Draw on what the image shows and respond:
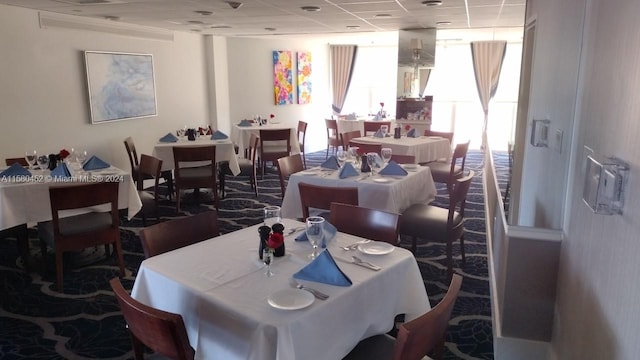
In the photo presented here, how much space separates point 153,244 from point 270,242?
2.46 feet

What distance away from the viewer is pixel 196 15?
5.94 meters

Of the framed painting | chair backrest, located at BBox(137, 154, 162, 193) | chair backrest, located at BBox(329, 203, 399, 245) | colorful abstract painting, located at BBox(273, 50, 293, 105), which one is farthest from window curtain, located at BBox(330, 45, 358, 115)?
chair backrest, located at BBox(329, 203, 399, 245)

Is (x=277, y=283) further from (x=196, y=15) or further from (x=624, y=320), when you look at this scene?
(x=196, y=15)

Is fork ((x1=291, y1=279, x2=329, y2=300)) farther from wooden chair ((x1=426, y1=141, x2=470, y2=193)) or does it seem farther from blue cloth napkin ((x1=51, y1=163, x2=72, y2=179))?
wooden chair ((x1=426, y1=141, x2=470, y2=193))

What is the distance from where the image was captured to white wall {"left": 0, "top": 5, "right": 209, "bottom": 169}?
5.18m

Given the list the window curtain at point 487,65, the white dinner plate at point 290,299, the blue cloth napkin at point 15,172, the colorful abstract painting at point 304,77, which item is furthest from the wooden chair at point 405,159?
the window curtain at point 487,65

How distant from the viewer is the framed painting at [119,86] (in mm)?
6215

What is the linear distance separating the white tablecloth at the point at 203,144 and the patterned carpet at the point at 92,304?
3.67 ft

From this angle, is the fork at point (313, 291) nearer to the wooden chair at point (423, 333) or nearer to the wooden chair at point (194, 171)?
the wooden chair at point (423, 333)

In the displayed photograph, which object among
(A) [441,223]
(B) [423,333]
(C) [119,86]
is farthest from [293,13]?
(B) [423,333]

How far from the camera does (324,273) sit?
78.0 inches

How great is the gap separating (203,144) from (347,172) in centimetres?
286

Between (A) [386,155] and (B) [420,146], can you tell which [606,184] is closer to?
(A) [386,155]

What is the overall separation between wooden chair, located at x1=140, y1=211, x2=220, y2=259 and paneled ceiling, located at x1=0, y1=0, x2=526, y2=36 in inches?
118
